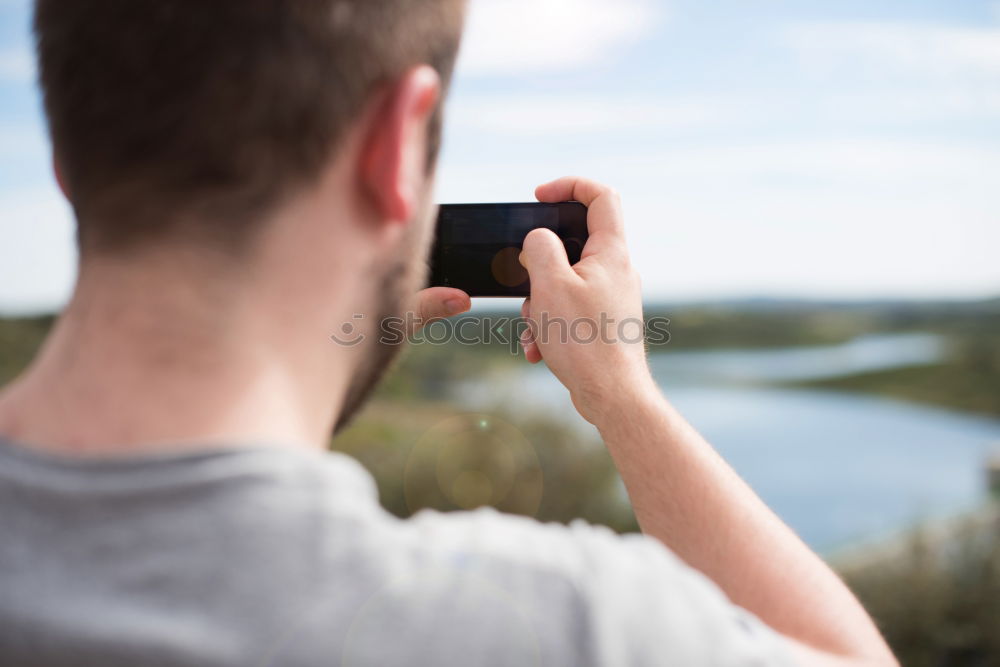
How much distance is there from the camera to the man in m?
0.90

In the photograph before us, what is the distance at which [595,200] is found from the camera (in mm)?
1879

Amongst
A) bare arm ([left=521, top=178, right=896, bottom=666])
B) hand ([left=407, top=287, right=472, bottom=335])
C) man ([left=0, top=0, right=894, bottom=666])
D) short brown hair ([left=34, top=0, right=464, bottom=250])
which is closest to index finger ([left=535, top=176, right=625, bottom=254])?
bare arm ([left=521, top=178, right=896, bottom=666])

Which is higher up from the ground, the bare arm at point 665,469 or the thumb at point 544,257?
the thumb at point 544,257

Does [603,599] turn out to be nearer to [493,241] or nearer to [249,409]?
[249,409]

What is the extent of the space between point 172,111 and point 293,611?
587 millimetres

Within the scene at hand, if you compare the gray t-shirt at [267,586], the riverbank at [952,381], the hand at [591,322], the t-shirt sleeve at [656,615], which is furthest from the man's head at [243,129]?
the riverbank at [952,381]

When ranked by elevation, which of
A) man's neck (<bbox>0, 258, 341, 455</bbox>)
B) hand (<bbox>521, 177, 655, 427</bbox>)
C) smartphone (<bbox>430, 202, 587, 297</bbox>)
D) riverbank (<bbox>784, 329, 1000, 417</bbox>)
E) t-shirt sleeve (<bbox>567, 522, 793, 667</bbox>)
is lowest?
Answer: t-shirt sleeve (<bbox>567, 522, 793, 667</bbox>)

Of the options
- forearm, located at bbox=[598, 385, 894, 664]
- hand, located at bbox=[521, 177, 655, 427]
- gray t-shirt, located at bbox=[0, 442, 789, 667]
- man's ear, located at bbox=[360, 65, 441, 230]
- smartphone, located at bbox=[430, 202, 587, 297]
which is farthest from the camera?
smartphone, located at bbox=[430, 202, 587, 297]

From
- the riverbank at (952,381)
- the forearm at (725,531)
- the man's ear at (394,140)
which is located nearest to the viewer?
the man's ear at (394,140)

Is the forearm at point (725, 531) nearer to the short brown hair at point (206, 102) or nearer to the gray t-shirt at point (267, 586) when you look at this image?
the gray t-shirt at point (267, 586)

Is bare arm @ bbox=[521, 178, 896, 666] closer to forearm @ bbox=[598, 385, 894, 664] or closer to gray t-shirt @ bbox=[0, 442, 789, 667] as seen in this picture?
forearm @ bbox=[598, 385, 894, 664]

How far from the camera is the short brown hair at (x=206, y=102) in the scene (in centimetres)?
98

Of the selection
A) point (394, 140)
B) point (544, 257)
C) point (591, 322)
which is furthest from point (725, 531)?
point (394, 140)

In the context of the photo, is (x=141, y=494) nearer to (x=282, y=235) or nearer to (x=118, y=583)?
(x=118, y=583)
